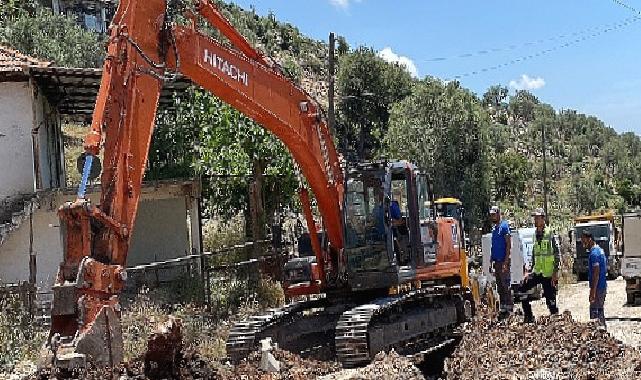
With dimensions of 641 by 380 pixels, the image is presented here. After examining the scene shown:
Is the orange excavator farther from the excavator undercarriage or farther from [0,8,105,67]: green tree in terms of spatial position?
[0,8,105,67]: green tree

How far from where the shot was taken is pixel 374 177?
11.0 m

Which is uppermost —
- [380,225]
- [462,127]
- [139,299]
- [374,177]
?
[462,127]

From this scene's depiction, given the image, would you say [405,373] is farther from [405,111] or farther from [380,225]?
[405,111]

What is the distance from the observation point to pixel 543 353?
9000 millimetres

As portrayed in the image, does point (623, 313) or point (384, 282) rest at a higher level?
point (384, 282)

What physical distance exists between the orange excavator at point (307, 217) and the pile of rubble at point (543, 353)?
3.57 feet

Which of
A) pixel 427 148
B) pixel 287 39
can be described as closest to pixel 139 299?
pixel 427 148

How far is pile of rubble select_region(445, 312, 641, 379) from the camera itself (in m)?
8.29

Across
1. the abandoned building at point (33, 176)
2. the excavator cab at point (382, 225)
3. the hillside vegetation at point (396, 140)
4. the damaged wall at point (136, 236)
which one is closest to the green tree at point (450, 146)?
the hillside vegetation at point (396, 140)

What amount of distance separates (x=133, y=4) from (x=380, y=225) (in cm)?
480

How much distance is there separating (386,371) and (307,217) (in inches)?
153

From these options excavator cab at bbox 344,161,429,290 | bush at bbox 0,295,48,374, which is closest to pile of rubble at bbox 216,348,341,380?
excavator cab at bbox 344,161,429,290

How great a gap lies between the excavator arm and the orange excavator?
0.01 meters

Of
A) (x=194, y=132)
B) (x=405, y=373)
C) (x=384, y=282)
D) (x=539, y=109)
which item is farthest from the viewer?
(x=539, y=109)
